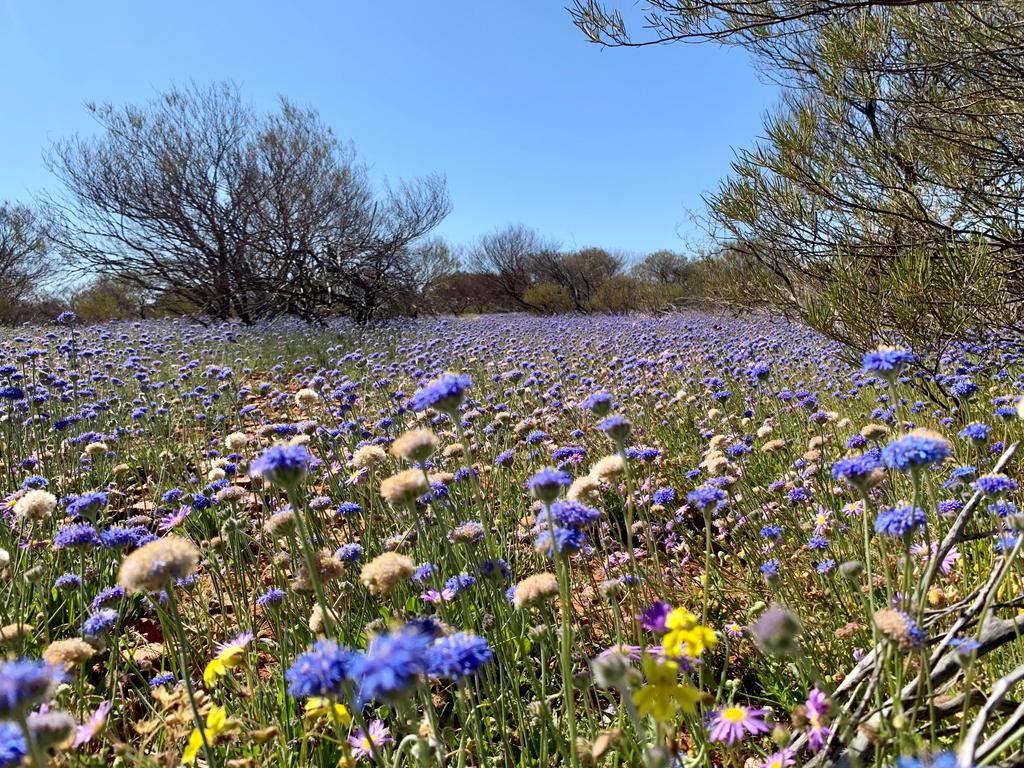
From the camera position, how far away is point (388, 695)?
0.92 metres

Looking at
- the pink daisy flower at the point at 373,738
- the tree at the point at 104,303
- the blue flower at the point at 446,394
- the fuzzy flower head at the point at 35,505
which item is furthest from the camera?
the tree at the point at 104,303

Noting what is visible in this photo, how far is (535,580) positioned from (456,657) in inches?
19.1

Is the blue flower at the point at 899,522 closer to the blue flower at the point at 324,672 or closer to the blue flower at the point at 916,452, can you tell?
the blue flower at the point at 916,452

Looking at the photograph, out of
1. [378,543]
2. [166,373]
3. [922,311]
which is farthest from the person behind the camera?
[166,373]

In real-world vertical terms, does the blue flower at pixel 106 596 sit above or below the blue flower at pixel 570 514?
below

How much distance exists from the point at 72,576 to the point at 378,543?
4.36 feet

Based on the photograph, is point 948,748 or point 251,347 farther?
point 251,347

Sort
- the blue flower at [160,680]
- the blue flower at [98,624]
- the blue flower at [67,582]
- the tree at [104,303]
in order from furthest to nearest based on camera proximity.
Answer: the tree at [104,303] → the blue flower at [67,582] → the blue flower at [160,680] → the blue flower at [98,624]

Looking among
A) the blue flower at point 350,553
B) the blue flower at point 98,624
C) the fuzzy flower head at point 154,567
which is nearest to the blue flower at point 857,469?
the fuzzy flower head at point 154,567

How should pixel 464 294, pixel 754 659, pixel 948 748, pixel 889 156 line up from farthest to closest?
pixel 464 294 < pixel 889 156 < pixel 754 659 < pixel 948 748

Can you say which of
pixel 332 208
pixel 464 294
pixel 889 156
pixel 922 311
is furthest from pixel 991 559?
pixel 464 294

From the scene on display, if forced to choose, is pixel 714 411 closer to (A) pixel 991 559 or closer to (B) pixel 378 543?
(A) pixel 991 559

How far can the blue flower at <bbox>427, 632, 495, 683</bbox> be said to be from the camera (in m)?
1.13

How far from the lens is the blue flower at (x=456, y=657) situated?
1135 millimetres
